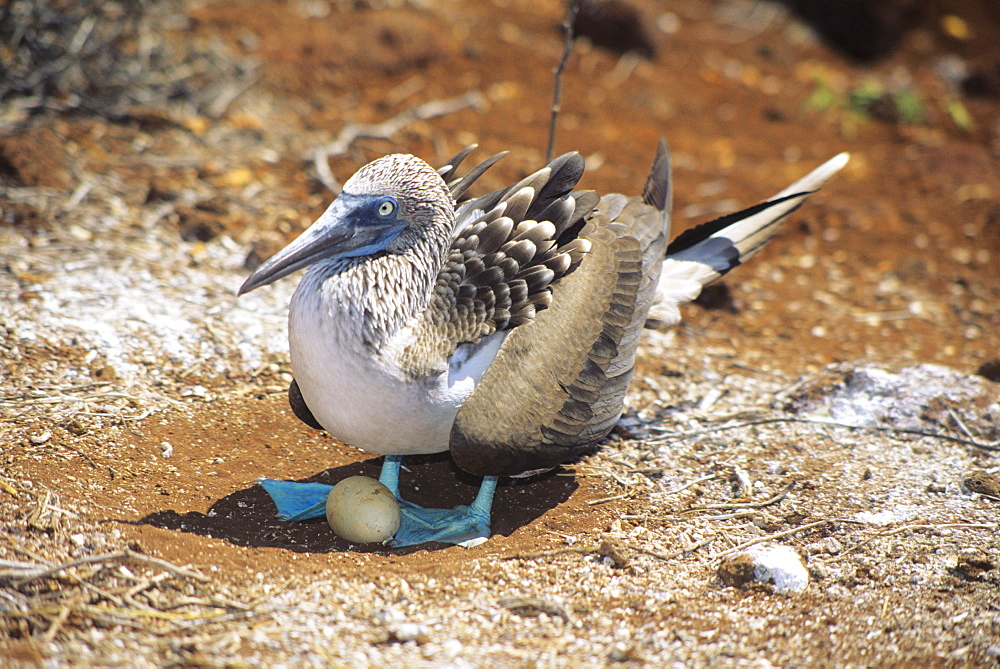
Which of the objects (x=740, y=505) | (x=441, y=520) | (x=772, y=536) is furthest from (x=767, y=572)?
(x=441, y=520)

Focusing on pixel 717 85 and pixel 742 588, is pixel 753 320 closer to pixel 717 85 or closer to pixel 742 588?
pixel 742 588

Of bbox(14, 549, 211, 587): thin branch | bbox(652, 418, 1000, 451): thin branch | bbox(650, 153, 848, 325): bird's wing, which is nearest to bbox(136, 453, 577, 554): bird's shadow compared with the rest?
bbox(14, 549, 211, 587): thin branch

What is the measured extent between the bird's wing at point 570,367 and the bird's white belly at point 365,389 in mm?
98

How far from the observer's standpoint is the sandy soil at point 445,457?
3.08 metres

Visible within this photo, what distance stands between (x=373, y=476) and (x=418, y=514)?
0.40 meters

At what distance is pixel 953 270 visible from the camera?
264 inches

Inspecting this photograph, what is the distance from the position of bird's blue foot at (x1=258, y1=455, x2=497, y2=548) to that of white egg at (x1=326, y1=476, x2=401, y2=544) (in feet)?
0.33

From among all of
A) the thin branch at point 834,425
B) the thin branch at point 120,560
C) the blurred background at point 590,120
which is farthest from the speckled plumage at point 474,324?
the blurred background at point 590,120

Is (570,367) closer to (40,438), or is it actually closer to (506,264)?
(506,264)

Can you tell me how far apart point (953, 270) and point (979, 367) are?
1628mm

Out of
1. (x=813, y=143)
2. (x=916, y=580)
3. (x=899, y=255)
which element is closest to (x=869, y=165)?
(x=813, y=143)

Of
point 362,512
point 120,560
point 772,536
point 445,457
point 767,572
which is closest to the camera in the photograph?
point 120,560

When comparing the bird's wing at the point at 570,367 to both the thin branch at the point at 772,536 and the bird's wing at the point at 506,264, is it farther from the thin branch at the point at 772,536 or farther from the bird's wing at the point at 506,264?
the thin branch at the point at 772,536

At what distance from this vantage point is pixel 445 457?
4.50 meters
